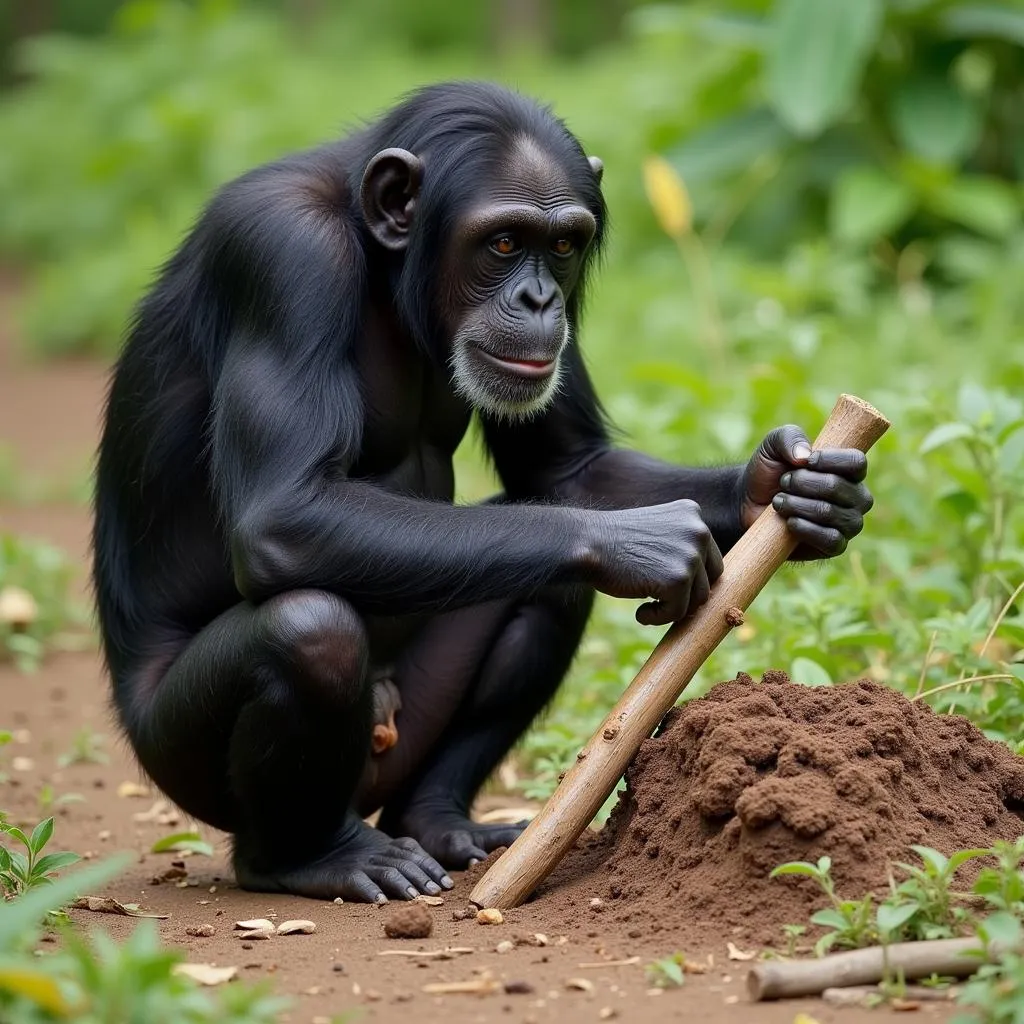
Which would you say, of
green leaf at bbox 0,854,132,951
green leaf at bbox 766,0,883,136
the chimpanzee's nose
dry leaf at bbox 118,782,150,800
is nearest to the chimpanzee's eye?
the chimpanzee's nose

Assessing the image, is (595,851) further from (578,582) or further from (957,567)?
(957,567)

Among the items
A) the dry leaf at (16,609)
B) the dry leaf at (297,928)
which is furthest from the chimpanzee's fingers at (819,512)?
the dry leaf at (16,609)

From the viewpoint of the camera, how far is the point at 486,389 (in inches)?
197

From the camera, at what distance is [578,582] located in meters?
4.40

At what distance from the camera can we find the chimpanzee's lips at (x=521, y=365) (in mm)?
4957

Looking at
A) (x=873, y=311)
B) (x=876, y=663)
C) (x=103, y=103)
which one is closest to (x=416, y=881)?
(x=876, y=663)

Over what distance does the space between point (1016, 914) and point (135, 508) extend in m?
3.07

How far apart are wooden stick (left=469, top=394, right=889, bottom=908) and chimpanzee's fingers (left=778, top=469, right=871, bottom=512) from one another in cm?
13

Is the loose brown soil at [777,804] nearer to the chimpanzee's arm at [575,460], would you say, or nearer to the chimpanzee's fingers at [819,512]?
the chimpanzee's fingers at [819,512]

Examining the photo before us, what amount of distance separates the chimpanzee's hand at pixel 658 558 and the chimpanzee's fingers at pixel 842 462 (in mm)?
434

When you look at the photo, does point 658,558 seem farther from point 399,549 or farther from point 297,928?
point 297,928

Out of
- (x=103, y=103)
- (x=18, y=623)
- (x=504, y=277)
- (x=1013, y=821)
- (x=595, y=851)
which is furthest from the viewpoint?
(x=103, y=103)

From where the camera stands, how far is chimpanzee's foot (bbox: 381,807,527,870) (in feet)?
16.5

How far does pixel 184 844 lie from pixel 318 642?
1.45 metres
